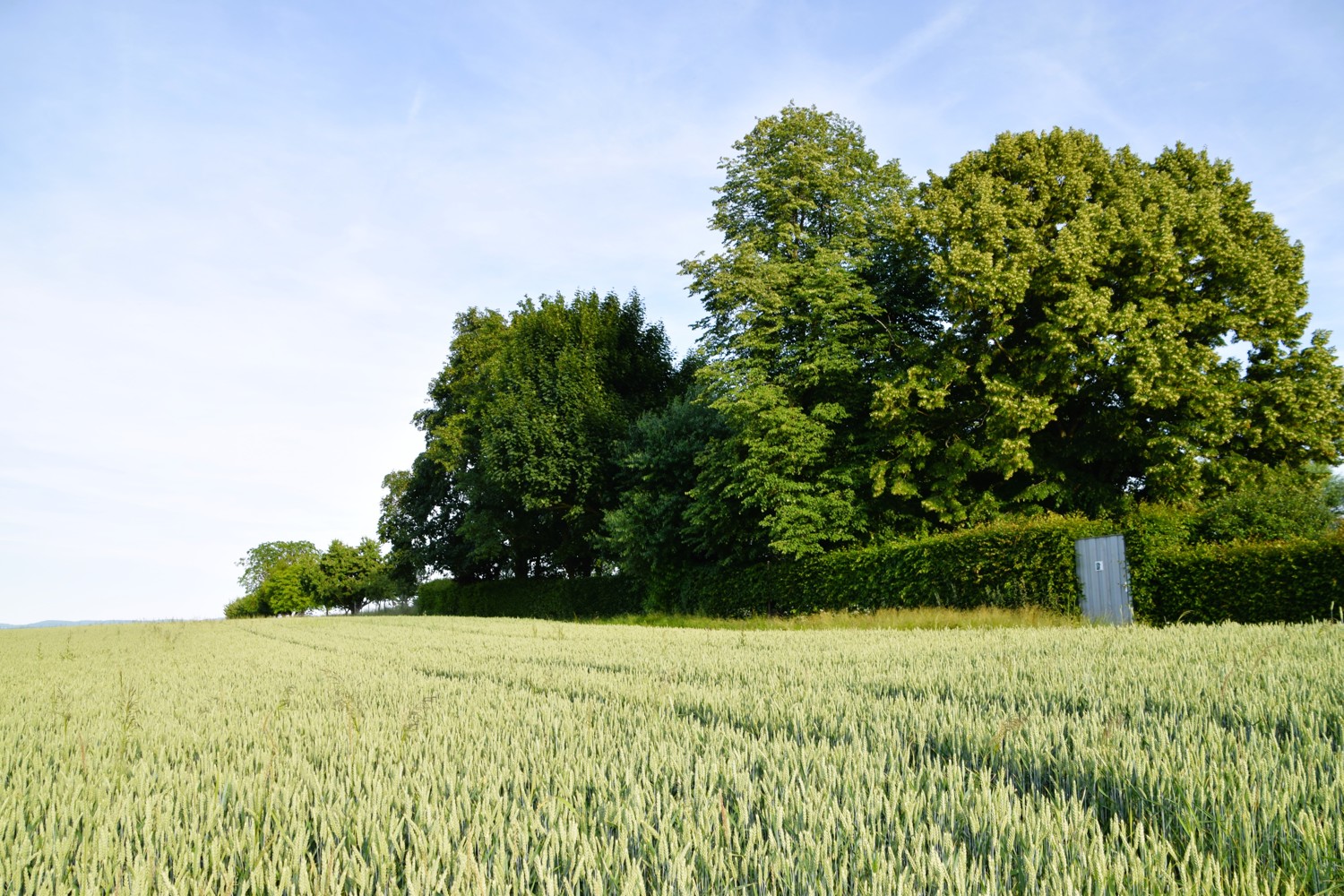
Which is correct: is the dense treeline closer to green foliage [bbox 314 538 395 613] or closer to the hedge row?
the hedge row

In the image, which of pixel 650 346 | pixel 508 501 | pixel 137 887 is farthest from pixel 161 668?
pixel 650 346

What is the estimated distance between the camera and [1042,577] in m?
15.1

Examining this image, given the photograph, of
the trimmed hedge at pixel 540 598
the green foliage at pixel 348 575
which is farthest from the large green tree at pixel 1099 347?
the green foliage at pixel 348 575

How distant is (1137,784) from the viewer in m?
2.31

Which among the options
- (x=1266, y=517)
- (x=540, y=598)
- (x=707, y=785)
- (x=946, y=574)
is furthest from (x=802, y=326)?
(x=707, y=785)

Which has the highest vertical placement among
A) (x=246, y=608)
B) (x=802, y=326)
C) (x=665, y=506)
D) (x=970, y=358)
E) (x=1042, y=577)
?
(x=802, y=326)

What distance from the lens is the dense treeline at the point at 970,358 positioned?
17.6 metres

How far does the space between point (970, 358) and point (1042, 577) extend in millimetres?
6774

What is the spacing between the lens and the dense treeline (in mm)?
17594

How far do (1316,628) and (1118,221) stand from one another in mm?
13281

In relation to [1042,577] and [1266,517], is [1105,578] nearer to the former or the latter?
[1042,577]

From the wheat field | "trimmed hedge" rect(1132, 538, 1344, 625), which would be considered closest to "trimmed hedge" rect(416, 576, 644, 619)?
"trimmed hedge" rect(1132, 538, 1344, 625)

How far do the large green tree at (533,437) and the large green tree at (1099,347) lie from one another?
40.9ft

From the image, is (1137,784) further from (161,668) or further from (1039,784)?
(161,668)
